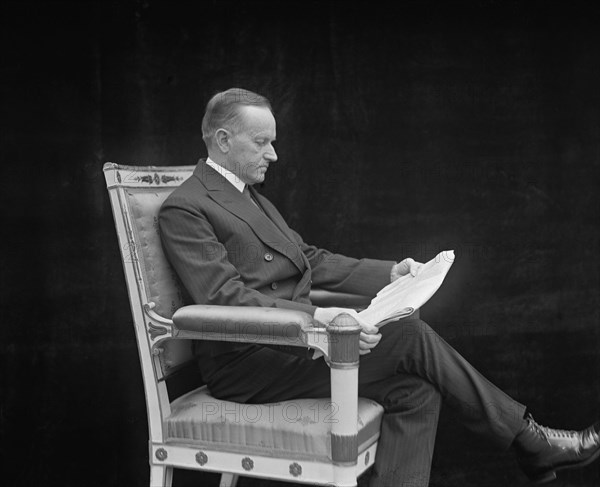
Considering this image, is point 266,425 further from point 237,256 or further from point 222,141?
point 222,141

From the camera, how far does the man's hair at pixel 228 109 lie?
8.77 feet

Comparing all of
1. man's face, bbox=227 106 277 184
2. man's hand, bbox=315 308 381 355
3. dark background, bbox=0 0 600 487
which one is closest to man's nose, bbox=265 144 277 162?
man's face, bbox=227 106 277 184

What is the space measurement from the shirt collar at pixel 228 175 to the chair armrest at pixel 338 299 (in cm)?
44

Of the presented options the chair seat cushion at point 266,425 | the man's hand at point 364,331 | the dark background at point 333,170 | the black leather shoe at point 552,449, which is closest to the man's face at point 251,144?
the man's hand at point 364,331

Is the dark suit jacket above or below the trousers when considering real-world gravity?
above

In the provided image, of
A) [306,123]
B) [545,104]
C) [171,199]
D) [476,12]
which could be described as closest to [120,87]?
[306,123]

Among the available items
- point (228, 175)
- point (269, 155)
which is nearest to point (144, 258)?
point (228, 175)

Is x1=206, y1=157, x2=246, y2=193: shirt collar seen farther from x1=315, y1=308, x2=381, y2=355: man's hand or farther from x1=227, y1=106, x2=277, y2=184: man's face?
x1=315, y1=308, x2=381, y2=355: man's hand

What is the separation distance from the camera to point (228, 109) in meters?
2.68

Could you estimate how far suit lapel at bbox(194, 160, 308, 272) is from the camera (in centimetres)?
265

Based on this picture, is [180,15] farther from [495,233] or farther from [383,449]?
[383,449]

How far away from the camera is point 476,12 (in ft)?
11.8

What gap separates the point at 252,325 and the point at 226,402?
330mm

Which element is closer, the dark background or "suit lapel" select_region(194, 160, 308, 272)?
"suit lapel" select_region(194, 160, 308, 272)
